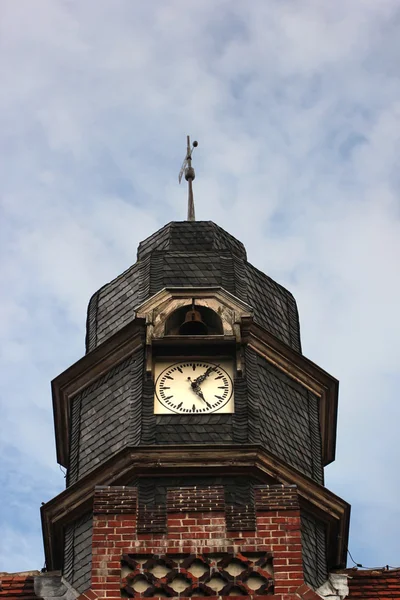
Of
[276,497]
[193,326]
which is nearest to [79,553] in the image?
[276,497]

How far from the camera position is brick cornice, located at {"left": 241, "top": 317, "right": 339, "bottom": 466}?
84.4ft

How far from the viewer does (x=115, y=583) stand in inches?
794

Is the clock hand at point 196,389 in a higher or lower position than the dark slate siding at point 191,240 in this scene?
lower

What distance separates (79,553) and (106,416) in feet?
8.79

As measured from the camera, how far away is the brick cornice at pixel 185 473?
76.5ft

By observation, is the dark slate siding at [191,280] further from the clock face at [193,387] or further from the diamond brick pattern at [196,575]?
the diamond brick pattern at [196,575]

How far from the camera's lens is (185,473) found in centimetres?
2331

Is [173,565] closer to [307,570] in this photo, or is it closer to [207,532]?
[207,532]

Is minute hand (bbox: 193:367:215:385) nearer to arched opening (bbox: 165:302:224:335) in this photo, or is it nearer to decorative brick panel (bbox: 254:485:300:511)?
arched opening (bbox: 165:302:224:335)

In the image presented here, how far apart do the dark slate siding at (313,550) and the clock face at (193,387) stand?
1.99 meters

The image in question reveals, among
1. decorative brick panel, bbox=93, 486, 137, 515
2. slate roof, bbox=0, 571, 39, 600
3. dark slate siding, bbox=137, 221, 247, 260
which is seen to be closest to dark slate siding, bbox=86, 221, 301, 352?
dark slate siding, bbox=137, 221, 247, 260

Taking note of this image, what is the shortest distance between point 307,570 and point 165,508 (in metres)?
2.63

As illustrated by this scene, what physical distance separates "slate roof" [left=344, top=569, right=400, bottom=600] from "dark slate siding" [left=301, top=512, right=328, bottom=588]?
1.43 ft

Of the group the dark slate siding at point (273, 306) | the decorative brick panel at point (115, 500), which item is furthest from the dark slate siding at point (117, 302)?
the decorative brick panel at point (115, 500)
